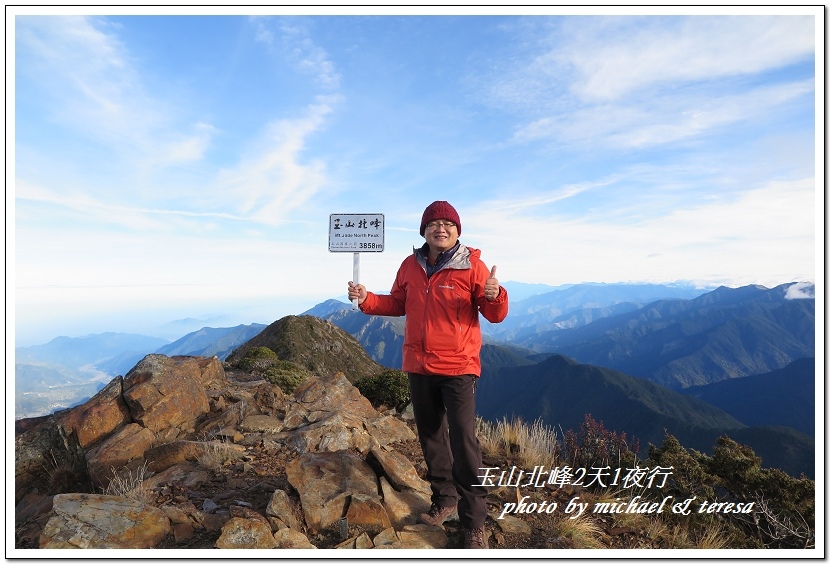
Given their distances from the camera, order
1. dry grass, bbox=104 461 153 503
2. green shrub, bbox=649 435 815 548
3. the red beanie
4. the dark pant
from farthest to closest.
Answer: green shrub, bbox=649 435 815 548
dry grass, bbox=104 461 153 503
the red beanie
the dark pant

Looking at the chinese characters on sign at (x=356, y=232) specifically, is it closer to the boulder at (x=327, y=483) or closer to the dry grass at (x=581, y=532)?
the boulder at (x=327, y=483)

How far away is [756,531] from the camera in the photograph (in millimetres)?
7344

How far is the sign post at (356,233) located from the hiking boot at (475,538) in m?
3.31

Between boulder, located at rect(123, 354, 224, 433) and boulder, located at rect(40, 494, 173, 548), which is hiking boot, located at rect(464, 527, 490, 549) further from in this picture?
boulder, located at rect(123, 354, 224, 433)

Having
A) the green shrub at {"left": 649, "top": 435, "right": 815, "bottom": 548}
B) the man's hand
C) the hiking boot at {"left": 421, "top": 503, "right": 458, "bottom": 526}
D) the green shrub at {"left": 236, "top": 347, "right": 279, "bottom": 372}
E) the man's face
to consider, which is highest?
the man's face

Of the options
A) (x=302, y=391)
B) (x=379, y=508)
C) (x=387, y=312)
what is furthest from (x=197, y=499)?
(x=302, y=391)

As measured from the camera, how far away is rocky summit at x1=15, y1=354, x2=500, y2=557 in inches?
184

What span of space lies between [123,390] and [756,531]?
35.0ft

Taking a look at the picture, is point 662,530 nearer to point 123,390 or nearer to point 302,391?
point 302,391

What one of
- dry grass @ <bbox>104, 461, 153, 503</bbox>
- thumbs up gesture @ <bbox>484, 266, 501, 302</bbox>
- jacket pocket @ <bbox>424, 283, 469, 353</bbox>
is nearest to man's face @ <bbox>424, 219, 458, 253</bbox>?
jacket pocket @ <bbox>424, 283, 469, 353</bbox>

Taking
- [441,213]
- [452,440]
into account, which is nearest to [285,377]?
[452,440]

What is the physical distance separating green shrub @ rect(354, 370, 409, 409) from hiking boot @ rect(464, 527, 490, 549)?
6773 millimetres

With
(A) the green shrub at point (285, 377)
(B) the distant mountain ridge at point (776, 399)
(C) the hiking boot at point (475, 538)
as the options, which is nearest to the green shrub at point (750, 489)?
(C) the hiking boot at point (475, 538)

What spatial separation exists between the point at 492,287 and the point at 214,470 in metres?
4.53
